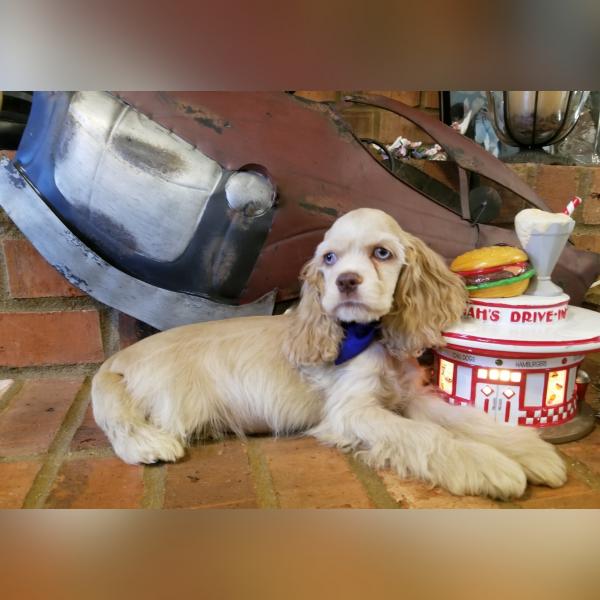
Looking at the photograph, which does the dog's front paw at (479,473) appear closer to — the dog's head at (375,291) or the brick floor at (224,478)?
the brick floor at (224,478)

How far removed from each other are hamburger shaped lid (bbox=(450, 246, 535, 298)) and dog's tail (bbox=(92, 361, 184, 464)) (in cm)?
53

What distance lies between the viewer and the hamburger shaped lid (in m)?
0.89

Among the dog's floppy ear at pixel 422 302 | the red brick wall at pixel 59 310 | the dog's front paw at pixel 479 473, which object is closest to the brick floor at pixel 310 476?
the dog's front paw at pixel 479 473

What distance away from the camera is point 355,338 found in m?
0.91

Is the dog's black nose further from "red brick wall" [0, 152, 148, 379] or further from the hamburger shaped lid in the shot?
"red brick wall" [0, 152, 148, 379]

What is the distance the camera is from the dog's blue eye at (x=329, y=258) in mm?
867

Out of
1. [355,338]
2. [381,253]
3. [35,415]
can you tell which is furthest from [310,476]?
[35,415]

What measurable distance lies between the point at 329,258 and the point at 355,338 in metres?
0.14

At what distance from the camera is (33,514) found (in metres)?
0.71

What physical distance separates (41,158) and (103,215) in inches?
6.1

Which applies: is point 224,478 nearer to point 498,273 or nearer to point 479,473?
point 479,473

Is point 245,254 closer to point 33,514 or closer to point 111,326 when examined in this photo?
point 111,326

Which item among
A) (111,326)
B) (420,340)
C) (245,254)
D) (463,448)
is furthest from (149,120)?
(463,448)
